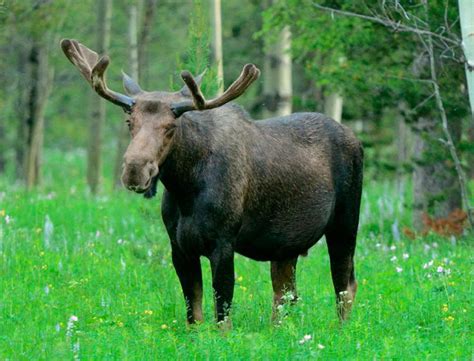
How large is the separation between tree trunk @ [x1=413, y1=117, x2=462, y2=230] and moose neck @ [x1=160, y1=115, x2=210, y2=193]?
680 cm

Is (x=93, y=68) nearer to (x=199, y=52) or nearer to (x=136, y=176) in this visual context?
(x=136, y=176)

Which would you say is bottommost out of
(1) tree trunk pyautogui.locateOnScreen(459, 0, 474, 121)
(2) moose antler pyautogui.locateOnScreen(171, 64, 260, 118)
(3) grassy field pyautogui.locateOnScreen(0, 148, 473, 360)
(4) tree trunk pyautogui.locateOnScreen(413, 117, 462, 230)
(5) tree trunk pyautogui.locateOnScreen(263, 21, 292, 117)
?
(3) grassy field pyautogui.locateOnScreen(0, 148, 473, 360)

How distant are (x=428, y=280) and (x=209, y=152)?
331cm

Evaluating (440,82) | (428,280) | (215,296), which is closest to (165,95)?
(215,296)

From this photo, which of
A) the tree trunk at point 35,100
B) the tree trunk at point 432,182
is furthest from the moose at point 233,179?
the tree trunk at point 35,100

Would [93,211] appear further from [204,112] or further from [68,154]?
[68,154]

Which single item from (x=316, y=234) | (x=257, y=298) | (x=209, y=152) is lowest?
(x=257, y=298)

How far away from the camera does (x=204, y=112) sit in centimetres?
845

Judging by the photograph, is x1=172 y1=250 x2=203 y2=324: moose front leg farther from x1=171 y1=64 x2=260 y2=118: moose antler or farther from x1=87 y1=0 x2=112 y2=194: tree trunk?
x1=87 y1=0 x2=112 y2=194: tree trunk

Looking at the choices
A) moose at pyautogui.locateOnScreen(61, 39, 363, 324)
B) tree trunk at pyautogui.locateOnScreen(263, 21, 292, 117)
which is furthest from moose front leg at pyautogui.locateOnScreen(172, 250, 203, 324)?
tree trunk at pyautogui.locateOnScreen(263, 21, 292, 117)

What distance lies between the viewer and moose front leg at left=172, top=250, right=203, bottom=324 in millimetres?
8344

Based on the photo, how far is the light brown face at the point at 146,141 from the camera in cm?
730

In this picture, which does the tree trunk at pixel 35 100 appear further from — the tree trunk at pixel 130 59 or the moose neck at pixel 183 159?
the moose neck at pixel 183 159

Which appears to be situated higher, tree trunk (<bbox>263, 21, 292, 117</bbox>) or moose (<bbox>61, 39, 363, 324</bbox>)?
tree trunk (<bbox>263, 21, 292, 117</bbox>)
